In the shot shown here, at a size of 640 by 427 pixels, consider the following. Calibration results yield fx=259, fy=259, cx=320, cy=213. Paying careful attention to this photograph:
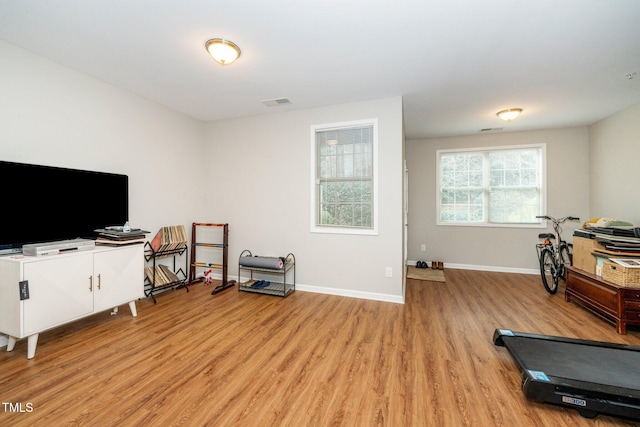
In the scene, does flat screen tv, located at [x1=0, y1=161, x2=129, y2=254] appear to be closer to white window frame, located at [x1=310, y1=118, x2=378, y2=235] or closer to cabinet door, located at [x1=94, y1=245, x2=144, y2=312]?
cabinet door, located at [x1=94, y1=245, x2=144, y2=312]

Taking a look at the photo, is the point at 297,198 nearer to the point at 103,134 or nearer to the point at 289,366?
the point at 289,366

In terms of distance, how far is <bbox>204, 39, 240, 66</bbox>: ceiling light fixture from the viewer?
2.28 m

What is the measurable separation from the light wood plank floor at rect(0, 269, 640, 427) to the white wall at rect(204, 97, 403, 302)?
51cm

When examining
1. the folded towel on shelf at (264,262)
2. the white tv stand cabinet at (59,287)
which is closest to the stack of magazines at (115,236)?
the white tv stand cabinet at (59,287)

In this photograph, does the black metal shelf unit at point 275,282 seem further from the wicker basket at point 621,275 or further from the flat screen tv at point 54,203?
the wicker basket at point 621,275

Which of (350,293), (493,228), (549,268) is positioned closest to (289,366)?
(350,293)

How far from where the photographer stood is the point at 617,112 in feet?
12.9

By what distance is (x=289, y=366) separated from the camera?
2.05 meters

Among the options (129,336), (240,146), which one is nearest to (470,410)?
(129,336)

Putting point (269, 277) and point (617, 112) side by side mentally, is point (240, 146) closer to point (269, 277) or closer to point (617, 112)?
point (269, 277)

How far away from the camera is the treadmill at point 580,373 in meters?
1.52

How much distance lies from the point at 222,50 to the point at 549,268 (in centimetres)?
537

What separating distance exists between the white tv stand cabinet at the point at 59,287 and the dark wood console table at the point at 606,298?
509cm

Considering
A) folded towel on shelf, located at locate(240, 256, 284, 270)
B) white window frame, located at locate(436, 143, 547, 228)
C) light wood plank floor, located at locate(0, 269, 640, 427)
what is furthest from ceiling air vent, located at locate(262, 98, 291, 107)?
white window frame, located at locate(436, 143, 547, 228)
